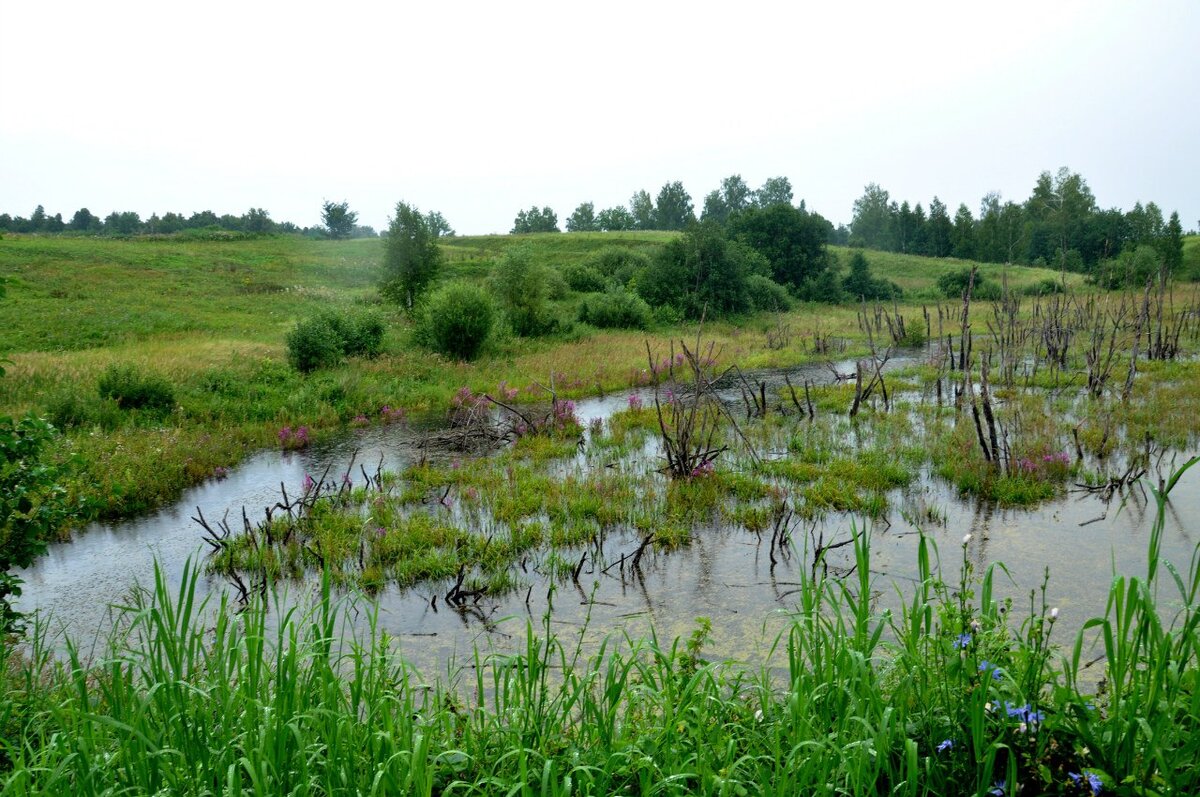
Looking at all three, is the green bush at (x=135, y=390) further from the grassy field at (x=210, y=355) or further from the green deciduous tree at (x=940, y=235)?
the green deciduous tree at (x=940, y=235)

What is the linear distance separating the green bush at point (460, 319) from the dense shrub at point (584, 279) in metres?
19.7

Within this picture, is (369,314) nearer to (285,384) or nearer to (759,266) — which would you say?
(285,384)

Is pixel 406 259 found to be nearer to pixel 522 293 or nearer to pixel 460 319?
pixel 522 293

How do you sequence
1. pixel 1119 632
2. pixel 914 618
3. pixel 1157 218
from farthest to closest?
pixel 1157 218, pixel 914 618, pixel 1119 632

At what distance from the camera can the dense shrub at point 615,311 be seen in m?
34.9

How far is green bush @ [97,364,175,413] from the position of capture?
53.7ft

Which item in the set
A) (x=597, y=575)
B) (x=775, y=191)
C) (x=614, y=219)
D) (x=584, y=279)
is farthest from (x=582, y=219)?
(x=597, y=575)

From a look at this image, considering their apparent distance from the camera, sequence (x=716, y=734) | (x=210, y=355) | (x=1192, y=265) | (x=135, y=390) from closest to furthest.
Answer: (x=716, y=734) < (x=135, y=390) < (x=210, y=355) < (x=1192, y=265)

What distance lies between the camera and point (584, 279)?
148 ft

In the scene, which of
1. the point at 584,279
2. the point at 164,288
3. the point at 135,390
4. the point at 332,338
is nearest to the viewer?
the point at 135,390

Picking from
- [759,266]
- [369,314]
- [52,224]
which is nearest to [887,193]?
[759,266]

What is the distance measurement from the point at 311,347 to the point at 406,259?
53.9 ft

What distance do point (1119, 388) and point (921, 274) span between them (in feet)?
183

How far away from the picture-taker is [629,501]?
10.7 metres
